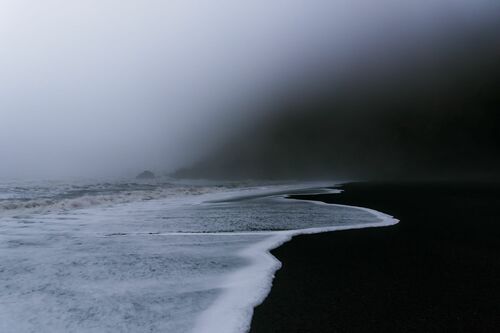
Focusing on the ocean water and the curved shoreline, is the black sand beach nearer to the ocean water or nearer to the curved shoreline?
the curved shoreline

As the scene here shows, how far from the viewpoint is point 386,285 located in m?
5.60

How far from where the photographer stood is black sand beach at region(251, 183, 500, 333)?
167 inches

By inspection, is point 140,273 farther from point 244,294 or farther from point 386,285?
point 386,285

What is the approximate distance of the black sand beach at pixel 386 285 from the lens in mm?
4230

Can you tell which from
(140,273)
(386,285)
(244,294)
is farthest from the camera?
(140,273)

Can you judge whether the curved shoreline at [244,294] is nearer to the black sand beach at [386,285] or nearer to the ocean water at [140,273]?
the ocean water at [140,273]

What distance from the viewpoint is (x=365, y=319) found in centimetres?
430

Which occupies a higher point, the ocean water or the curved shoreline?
the ocean water

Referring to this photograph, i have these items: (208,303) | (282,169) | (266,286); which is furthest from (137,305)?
(282,169)

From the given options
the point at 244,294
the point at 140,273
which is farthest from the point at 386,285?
the point at 140,273

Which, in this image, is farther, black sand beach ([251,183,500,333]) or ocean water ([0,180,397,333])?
ocean water ([0,180,397,333])

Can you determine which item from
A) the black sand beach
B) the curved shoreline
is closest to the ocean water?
the curved shoreline

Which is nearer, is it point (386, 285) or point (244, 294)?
point (244, 294)

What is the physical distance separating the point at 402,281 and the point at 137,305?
13.4 feet
